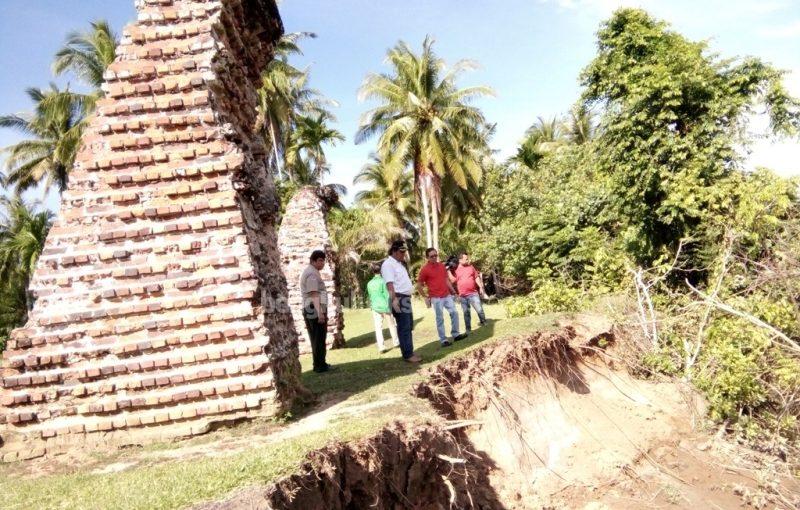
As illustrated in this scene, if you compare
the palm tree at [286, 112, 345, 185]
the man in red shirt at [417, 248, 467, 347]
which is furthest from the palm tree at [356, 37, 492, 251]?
the man in red shirt at [417, 248, 467, 347]

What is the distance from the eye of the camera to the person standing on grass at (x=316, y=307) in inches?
261

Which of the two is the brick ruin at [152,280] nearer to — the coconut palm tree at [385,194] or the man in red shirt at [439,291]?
the man in red shirt at [439,291]

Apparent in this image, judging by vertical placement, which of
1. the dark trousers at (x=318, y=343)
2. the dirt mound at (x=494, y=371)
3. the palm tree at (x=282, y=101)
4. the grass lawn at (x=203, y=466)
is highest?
the palm tree at (x=282, y=101)

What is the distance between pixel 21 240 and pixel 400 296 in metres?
24.7

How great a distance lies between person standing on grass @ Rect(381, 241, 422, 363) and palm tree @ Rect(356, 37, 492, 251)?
1401 cm

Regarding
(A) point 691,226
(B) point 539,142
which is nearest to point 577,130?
(B) point 539,142

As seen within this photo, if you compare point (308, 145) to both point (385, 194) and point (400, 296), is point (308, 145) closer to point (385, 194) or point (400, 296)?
point (385, 194)

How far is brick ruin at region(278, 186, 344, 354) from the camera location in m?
11.1

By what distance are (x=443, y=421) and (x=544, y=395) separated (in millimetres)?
3796

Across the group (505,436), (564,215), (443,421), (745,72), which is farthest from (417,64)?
(443,421)

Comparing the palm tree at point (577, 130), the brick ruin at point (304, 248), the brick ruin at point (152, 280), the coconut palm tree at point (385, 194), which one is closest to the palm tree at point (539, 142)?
the palm tree at point (577, 130)

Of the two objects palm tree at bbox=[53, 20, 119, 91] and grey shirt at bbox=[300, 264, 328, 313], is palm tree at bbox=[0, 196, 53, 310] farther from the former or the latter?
grey shirt at bbox=[300, 264, 328, 313]

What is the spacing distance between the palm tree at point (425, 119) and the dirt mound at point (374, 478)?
1705 cm

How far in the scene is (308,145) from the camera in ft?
85.0
